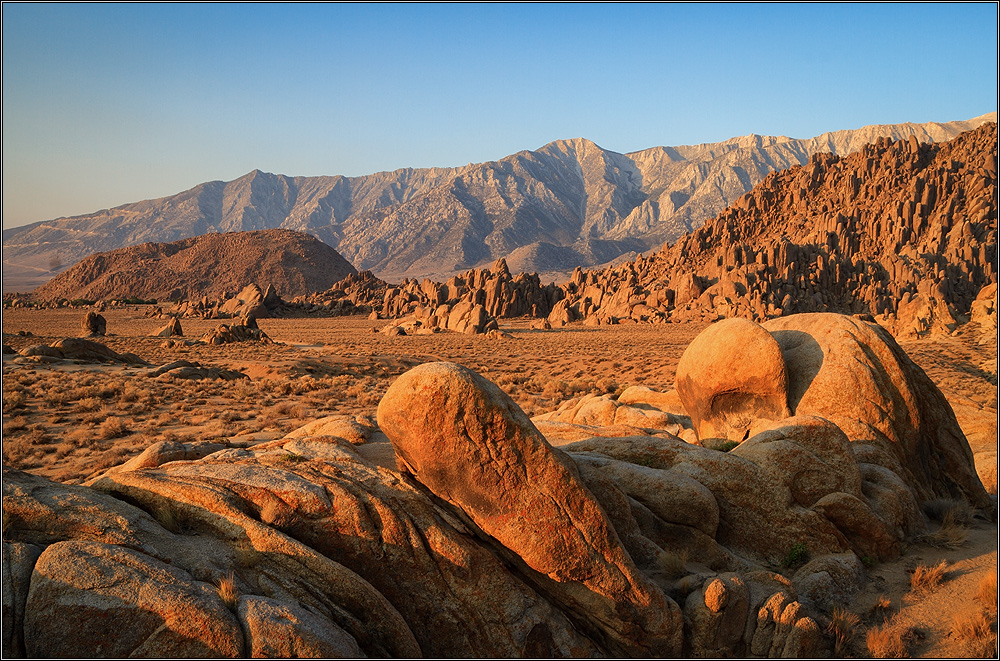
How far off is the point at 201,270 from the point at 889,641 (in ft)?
459

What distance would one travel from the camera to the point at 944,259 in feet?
215

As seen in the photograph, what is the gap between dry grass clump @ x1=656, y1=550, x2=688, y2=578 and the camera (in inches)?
296

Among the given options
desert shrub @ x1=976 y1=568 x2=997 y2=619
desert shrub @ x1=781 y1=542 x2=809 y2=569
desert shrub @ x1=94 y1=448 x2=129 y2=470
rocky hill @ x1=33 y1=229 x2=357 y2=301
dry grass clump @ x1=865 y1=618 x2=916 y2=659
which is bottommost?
dry grass clump @ x1=865 y1=618 x2=916 y2=659

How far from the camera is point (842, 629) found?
707cm

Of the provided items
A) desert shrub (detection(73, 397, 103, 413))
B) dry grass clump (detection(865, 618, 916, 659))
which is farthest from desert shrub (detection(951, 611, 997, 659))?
desert shrub (detection(73, 397, 103, 413))

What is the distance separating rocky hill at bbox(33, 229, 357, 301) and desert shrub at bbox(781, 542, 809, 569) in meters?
121

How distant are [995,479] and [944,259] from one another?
6530 cm

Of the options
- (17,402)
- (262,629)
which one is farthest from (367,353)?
(262,629)

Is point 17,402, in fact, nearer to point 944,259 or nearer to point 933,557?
point 933,557

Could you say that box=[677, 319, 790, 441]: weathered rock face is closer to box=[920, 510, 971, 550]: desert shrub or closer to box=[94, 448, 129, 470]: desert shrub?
box=[920, 510, 971, 550]: desert shrub

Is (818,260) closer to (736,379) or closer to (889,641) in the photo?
(736,379)

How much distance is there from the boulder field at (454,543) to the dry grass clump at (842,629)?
0.22 meters

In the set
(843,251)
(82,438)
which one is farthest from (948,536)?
(843,251)

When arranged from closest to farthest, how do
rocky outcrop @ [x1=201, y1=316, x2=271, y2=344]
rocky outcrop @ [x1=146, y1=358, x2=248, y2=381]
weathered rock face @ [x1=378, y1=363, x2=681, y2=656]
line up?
weathered rock face @ [x1=378, y1=363, x2=681, y2=656] → rocky outcrop @ [x1=146, y1=358, x2=248, y2=381] → rocky outcrop @ [x1=201, y1=316, x2=271, y2=344]
